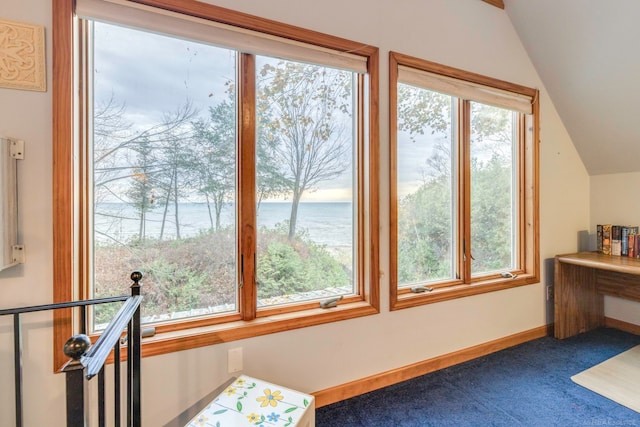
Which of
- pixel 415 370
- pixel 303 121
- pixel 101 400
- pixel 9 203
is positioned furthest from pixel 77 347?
pixel 415 370

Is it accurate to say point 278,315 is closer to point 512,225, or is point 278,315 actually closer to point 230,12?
point 230,12

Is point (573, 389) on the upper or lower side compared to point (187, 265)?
lower

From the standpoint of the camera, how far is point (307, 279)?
1747 mm

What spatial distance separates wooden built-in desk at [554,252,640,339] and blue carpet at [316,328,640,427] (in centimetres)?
33

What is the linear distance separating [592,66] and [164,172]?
116 inches

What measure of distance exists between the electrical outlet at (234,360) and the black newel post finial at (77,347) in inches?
39.2

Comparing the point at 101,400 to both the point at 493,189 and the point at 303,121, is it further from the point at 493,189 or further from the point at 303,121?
the point at 493,189

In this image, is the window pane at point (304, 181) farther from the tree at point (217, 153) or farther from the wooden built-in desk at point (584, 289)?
the wooden built-in desk at point (584, 289)

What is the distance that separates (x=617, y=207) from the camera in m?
2.62

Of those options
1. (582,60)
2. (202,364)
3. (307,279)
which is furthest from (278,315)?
(582,60)

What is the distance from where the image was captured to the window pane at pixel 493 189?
229cm

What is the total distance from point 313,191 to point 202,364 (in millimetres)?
1047

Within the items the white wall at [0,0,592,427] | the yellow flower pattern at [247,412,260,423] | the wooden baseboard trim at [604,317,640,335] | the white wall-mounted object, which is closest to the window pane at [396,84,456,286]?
the white wall at [0,0,592,427]

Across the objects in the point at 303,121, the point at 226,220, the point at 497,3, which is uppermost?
the point at 497,3
